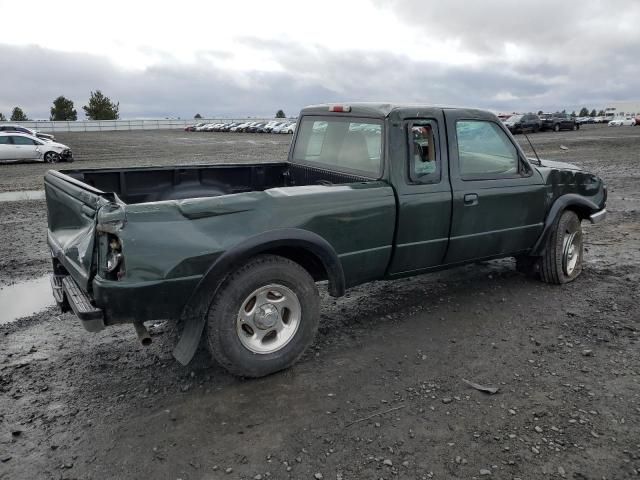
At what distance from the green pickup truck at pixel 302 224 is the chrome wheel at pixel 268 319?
11 mm

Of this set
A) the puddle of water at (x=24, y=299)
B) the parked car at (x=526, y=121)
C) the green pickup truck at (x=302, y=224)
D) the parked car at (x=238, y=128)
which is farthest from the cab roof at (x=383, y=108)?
the parked car at (x=238, y=128)

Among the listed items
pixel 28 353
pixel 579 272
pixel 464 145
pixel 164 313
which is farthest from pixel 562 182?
pixel 28 353

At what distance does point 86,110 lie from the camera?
3531 inches

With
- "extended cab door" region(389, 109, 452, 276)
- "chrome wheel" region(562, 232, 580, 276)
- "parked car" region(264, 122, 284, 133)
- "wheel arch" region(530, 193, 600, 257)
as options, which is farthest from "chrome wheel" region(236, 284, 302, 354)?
"parked car" region(264, 122, 284, 133)

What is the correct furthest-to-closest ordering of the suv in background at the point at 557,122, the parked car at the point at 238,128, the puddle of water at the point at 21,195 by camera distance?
the parked car at the point at 238,128 → the suv in background at the point at 557,122 → the puddle of water at the point at 21,195

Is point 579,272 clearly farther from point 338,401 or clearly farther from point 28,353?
point 28,353

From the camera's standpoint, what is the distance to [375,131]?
177 inches

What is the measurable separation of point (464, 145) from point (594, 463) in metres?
2.74

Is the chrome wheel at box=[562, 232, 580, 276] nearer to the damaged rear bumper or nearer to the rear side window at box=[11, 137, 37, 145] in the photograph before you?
the damaged rear bumper

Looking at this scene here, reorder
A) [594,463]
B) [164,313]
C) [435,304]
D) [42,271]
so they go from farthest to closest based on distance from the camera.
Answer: [42,271]
[435,304]
[164,313]
[594,463]

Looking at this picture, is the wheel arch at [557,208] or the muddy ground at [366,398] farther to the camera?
the wheel arch at [557,208]

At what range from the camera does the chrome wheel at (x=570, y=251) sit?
18.6 feet

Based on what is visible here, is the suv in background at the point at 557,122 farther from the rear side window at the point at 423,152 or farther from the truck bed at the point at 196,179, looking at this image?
the rear side window at the point at 423,152

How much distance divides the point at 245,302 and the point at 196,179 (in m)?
2.18
